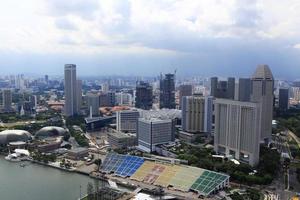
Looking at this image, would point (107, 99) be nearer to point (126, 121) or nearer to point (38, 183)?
point (126, 121)

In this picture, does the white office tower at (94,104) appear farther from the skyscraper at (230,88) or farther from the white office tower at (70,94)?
the skyscraper at (230,88)

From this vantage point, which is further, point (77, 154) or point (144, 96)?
point (144, 96)

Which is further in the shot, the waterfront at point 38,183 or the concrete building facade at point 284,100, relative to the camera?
the concrete building facade at point 284,100

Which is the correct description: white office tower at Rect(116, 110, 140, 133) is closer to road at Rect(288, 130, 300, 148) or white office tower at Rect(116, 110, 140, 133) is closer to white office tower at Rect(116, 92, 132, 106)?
road at Rect(288, 130, 300, 148)

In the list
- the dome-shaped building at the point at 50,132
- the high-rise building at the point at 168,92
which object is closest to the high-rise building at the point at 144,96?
the high-rise building at the point at 168,92

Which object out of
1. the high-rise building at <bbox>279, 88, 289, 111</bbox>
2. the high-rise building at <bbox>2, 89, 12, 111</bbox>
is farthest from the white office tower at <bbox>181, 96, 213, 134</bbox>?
the high-rise building at <bbox>2, 89, 12, 111</bbox>

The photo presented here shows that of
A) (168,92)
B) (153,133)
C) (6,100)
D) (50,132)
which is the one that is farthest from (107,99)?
(153,133)

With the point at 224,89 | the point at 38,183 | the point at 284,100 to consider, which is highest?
the point at 224,89
